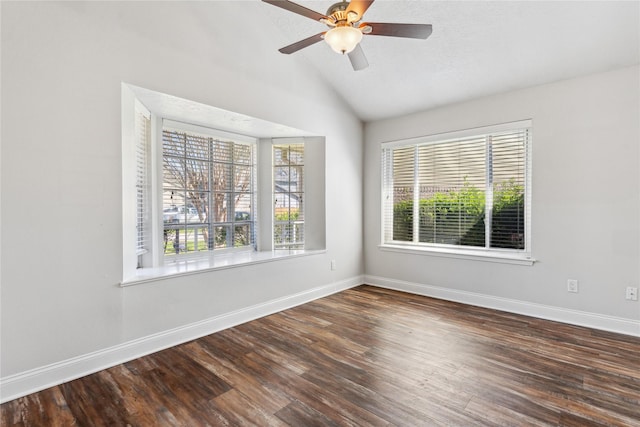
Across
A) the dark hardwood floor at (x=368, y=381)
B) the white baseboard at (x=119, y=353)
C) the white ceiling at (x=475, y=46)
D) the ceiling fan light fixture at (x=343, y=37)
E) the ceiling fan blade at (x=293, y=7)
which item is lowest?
the dark hardwood floor at (x=368, y=381)

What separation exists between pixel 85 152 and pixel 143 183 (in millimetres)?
811

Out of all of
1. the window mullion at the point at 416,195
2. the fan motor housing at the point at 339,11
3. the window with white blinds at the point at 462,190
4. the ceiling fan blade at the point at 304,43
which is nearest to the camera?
the fan motor housing at the point at 339,11

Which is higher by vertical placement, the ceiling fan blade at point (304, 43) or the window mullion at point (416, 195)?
the ceiling fan blade at point (304, 43)

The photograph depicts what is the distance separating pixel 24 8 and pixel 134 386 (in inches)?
101

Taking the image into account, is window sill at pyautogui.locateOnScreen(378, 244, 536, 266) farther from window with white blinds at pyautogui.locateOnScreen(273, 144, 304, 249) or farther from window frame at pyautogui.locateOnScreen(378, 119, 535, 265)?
window with white blinds at pyautogui.locateOnScreen(273, 144, 304, 249)

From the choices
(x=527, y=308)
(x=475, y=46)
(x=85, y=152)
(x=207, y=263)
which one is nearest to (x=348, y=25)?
(x=475, y=46)

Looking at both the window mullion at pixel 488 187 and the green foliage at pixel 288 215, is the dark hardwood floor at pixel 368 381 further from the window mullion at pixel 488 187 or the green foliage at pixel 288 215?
the green foliage at pixel 288 215

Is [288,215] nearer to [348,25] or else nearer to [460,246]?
[460,246]

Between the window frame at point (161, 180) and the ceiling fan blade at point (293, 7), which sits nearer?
the ceiling fan blade at point (293, 7)

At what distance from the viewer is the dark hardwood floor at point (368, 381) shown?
1.81 meters

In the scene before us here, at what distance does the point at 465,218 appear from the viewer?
3969 millimetres

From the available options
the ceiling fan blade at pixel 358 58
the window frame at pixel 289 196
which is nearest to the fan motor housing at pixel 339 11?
the ceiling fan blade at pixel 358 58

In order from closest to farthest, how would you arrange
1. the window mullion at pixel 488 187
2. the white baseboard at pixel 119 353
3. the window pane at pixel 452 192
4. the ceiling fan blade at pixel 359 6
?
the ceiling fan blade at pixel 359 6, the white baseboard at pixel 119 353, the window mullion at pixel 488 187, the window pane at pixel 452 192

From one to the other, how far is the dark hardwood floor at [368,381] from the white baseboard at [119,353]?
0.07 m
